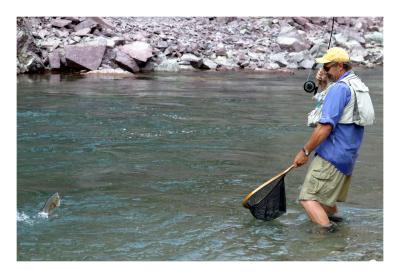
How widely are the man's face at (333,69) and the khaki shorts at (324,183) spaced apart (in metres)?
0.68

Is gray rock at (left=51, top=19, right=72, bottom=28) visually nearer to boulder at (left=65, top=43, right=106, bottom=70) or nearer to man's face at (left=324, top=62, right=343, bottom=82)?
boulder at (left=65, top=43, right=106, bottom=70)

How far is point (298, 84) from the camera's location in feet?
64.0

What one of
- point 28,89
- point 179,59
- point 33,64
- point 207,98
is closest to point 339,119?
point 207,98

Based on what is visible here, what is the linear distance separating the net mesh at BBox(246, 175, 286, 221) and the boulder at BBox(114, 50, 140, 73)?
15.8 meters

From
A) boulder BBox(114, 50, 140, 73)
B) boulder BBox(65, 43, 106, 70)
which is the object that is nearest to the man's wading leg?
boulder BBox(65, 43, 106, 70)

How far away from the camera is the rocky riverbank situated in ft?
68.8

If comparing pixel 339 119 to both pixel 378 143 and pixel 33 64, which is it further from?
pixel 33 64

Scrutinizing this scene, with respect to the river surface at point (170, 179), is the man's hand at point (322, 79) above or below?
above

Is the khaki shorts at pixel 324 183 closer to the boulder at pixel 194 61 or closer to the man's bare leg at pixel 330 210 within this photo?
the man's bare leg at pixel 330 210

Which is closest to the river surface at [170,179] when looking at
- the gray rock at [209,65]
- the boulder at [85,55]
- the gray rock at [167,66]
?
the boulder at [85,55]

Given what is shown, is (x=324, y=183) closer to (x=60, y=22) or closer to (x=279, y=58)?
(x=60, y=22)

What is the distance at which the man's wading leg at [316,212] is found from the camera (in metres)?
5.63

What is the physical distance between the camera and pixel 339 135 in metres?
5.40

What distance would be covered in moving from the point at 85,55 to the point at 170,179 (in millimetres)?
13929
